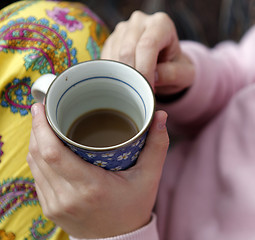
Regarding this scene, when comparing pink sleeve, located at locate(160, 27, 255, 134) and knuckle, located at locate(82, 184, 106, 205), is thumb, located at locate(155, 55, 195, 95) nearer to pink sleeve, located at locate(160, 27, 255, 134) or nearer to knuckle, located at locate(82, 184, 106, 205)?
pink sleeve, located at locate(160, 27, 255, 134)

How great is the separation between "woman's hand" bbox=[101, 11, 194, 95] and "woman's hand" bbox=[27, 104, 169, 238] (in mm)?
124

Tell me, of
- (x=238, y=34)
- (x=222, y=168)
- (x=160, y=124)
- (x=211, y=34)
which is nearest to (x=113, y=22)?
(x=211, y=34)

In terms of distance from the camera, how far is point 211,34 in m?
1.27

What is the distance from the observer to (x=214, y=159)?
2.26ft

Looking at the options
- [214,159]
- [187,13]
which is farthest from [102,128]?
[187,13]

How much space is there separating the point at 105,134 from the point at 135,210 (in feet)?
0.41

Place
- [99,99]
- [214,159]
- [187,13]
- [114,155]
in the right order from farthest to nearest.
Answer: [187,13] < [214,159] < [99,99] < [114,155]

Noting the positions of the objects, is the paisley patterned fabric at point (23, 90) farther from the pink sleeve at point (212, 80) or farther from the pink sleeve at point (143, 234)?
the pink sleeve at point (212, 80)

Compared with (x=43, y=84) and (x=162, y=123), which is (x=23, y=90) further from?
(x=162, y=123)

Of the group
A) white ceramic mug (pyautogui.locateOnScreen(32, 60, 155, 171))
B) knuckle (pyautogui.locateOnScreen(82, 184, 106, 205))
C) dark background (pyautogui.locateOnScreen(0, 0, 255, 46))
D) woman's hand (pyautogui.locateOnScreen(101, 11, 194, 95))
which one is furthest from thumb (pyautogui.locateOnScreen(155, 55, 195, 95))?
dark background (pyautogui.locateOnScreen(0, 0, 255, 46))

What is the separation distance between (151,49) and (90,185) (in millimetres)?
223

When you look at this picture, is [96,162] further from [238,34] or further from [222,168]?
[238,34]

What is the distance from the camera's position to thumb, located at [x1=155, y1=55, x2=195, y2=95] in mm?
556

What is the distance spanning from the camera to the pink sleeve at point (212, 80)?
70 cm
